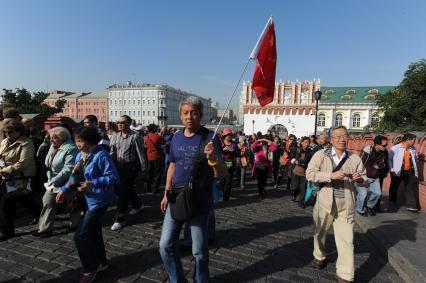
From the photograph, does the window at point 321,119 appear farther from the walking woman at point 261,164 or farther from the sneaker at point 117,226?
the sneaker at point 117,226

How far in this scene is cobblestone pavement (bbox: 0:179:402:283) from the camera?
10.9ft

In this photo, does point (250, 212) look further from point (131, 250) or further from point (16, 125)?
point (16, 125)

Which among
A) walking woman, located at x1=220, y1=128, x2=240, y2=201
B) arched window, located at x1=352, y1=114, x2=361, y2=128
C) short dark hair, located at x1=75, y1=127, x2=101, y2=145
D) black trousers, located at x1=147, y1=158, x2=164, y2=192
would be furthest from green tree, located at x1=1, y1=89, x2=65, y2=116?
arched window, located at x1=352, y1=114, x2=361, y2=128

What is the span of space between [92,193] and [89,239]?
1.59 ft

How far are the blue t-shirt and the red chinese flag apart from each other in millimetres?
1507

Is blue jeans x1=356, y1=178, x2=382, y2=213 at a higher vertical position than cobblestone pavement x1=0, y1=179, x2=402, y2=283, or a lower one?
higher

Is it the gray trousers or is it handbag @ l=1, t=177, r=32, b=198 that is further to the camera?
the gray trousers

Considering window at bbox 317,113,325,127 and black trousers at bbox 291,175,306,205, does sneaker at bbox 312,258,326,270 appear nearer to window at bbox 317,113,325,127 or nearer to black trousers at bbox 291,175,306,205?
black trousers at bbox 291,175,306,205

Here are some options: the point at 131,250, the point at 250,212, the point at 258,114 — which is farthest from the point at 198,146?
the point at 258,114

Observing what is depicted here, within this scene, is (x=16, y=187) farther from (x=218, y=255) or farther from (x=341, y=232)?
(x=341, y=232)

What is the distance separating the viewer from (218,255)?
3.91 meters

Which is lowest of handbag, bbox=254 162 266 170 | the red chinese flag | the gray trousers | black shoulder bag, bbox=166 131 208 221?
the gray trousers

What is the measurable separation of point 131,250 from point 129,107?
332ft

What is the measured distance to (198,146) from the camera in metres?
2.52
